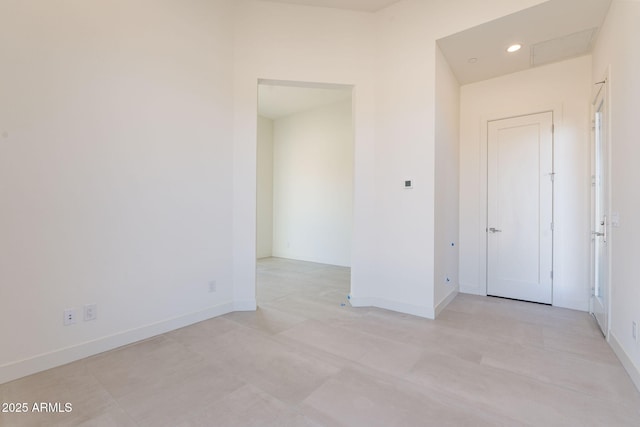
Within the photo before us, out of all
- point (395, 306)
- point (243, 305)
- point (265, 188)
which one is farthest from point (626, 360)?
point (265, 188)

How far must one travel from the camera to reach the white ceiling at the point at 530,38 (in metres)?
2.70

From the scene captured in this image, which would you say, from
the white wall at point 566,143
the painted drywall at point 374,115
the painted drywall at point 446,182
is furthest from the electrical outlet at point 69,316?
the white wall at point 566,143

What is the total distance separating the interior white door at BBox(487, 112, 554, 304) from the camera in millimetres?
3725

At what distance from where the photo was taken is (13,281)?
1.99 metres

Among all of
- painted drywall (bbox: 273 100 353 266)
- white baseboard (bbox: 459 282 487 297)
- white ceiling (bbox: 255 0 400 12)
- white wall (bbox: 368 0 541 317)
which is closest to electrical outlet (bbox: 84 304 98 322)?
white wall (bbox: 368 0 541 317)

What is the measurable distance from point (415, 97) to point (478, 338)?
2.57 metres

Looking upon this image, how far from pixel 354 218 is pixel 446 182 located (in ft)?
4.19

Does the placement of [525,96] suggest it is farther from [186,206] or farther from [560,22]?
[186,206]

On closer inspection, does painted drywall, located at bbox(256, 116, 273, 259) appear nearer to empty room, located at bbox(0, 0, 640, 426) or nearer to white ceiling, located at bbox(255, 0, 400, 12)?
empty room, located at bbox(0, 0, 640, 426)

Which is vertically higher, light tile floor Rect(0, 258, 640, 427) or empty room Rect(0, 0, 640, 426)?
empty room Rect(0, 0, 640, 426)

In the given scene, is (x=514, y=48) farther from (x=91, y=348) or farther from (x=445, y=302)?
(x=91, y=348)

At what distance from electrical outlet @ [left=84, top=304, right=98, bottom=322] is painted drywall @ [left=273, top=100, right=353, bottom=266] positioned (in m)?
4.51

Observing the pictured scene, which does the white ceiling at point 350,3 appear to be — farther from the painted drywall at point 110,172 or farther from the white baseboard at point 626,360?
the white baseboard at point 626,360

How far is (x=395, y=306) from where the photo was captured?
3451 mm
